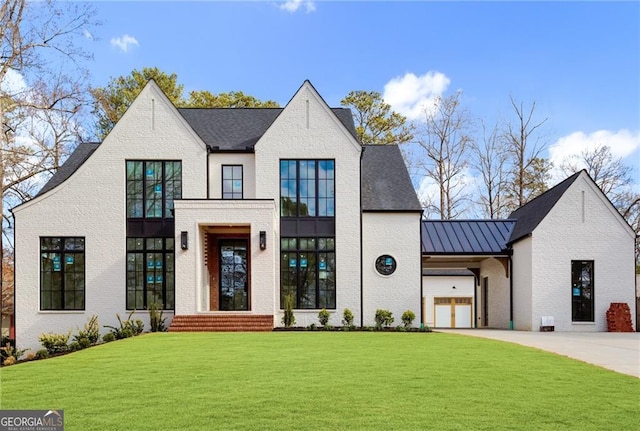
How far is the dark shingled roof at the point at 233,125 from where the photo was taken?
25.1 metres

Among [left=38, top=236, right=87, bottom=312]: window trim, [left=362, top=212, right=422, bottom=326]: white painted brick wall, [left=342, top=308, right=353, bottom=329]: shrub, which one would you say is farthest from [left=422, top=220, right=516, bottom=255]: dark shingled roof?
[left=38, top=236, right=87, bottom=312]: window trim

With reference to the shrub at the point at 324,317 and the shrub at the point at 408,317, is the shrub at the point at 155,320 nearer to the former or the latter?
the shrub at the point at 324,317

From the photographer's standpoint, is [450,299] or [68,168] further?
[450,299]

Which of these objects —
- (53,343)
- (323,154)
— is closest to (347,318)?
(323,154)

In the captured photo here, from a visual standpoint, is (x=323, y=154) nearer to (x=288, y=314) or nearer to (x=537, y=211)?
(x=288, y=314)

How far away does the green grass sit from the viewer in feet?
23.3

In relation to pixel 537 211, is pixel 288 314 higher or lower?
lower

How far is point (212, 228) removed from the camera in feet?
76.4

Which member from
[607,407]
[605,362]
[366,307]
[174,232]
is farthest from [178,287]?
[607,407]

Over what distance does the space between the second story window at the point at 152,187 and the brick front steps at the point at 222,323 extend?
4653 mm

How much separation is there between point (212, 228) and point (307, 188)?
415cm

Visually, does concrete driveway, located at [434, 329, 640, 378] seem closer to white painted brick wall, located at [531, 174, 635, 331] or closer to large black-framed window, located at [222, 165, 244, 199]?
white painted brick wall, located at [531, 174, 635, 331]

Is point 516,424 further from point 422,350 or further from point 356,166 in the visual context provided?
point 356,166

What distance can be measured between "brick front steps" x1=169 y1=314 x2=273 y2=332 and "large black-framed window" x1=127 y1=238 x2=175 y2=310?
2191mm
